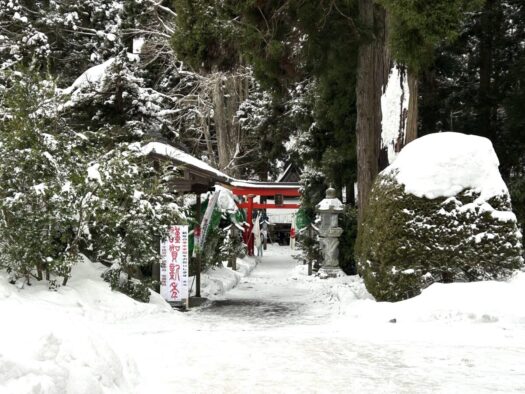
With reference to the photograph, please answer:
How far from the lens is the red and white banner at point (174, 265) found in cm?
963

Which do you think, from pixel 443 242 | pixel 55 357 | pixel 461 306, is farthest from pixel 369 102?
pixel 55 357

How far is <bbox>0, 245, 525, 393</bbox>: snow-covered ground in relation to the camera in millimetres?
3938

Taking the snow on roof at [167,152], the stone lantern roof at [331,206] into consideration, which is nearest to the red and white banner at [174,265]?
the snow on roof at [167,152]

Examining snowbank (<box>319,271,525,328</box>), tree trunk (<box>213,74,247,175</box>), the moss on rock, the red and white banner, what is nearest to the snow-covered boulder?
Result: the moss on rock

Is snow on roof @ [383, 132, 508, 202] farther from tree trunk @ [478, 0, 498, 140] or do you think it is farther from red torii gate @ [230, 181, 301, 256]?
red torii gate @ [230, 181, 301, 256]

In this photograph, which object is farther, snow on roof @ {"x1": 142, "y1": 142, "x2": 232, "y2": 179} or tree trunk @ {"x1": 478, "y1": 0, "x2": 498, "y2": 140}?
tree trunk @ {"x1": 478, "y1": 0, "x2": 498, "y2": 140}

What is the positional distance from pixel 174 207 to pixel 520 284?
5.44m

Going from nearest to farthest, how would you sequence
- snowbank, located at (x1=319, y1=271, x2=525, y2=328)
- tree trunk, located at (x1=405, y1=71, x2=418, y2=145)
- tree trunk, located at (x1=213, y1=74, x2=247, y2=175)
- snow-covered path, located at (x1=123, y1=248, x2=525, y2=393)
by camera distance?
snow-covered path, located at (x1=123, y1=248, x2=525, y2=393) < snowbank, located at (x1=319, y1=271, x2=525, y2=328) < tree trunk, located at (x1=405, y1=71, x2=418, y2=145) < tree trunk, located at (x1=213, y1=74, x2=247, y2=175)

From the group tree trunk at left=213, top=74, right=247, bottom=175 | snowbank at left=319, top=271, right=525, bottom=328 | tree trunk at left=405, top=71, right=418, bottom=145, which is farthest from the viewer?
tree trunk at left=213, top=74, right=247, bottom=175

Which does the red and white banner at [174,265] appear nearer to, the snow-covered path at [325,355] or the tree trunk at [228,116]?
the snow-covered path at [325,355]

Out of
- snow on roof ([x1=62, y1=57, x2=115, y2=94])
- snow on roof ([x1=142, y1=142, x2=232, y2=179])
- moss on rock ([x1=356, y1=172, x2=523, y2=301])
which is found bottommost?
moss on rock ([x1=356, y1=172, x2=523, y2=301])

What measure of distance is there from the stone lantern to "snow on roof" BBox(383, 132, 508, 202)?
19.1 ft

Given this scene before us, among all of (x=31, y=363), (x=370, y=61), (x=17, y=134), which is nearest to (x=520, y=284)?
(x=370, y=61)

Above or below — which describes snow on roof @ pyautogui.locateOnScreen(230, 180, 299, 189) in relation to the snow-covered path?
above
